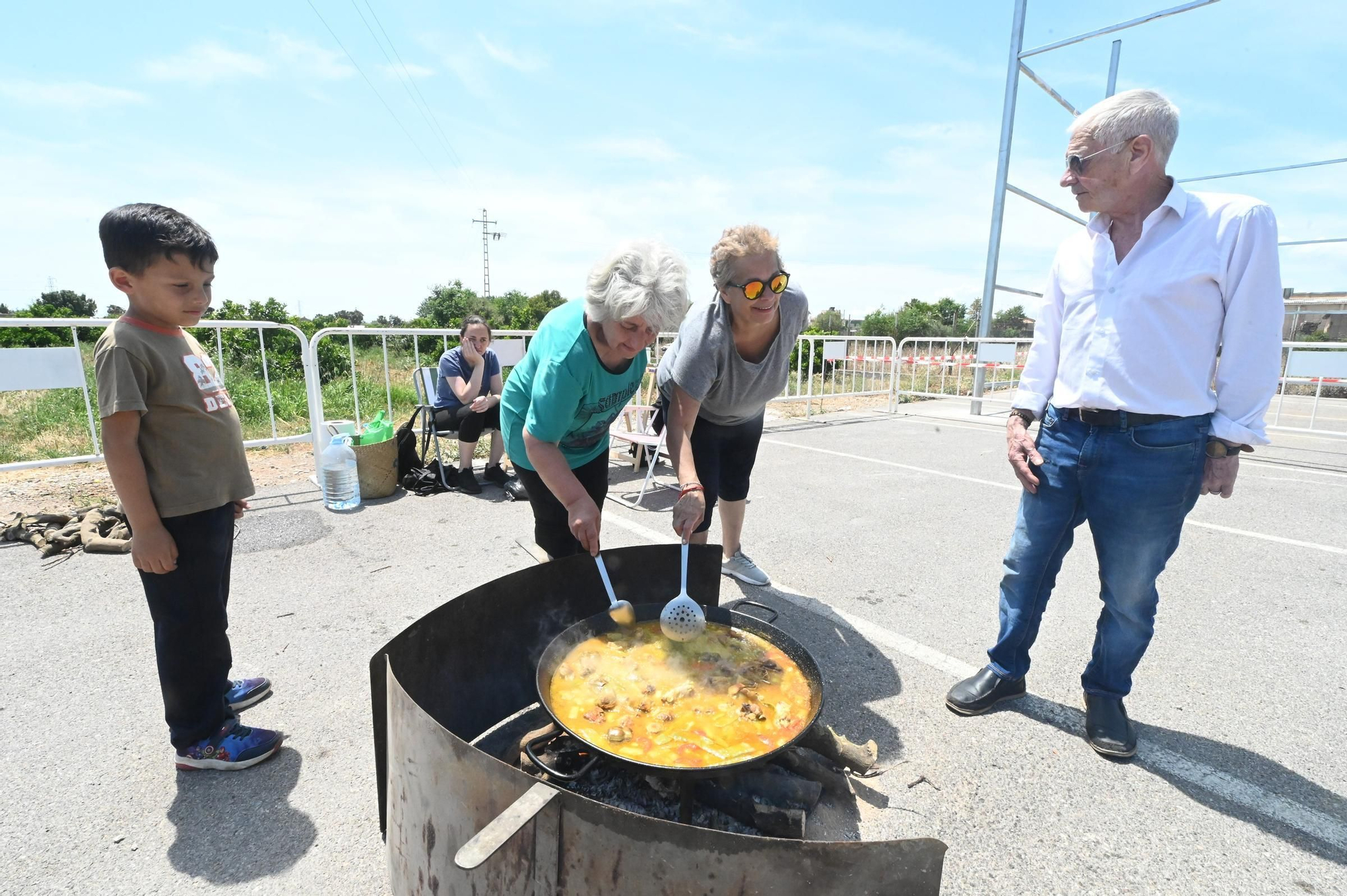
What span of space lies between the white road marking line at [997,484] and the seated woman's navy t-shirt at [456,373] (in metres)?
3.92

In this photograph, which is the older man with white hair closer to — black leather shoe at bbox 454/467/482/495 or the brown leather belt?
the brown leather belt

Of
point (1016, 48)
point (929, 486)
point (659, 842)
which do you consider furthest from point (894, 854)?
point (1016, 48)

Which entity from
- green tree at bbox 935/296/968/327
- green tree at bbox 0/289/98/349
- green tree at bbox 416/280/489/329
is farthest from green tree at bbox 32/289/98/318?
green tree at bbox 935/296/968/327

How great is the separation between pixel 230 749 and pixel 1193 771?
349 cm

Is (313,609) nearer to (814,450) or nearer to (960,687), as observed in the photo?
(960,687)

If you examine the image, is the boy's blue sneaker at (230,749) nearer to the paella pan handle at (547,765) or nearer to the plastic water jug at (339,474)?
the paella pan handle at (547,765)

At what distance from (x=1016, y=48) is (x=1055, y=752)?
38.6ft

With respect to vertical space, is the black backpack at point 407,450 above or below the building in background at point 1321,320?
below

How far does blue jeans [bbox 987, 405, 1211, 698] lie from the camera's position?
2166 mm

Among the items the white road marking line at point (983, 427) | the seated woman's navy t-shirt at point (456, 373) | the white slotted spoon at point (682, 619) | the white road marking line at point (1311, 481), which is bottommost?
the white road marking line at point (1311, 481)

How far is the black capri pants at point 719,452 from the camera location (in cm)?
341

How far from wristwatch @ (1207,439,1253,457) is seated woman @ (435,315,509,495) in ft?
16.8

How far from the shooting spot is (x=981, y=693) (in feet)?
8.75

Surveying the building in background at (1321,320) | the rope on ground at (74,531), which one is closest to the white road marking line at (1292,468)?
the rope on ground at (74,531)
